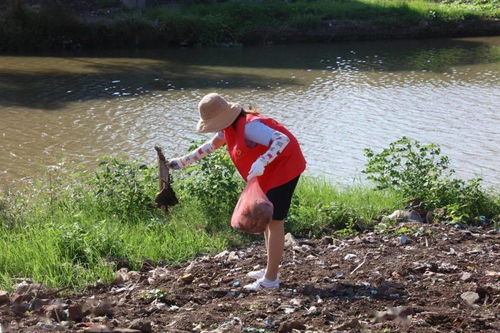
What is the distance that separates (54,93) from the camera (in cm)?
1739

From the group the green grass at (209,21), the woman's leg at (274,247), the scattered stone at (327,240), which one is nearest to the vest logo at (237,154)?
the woman's leg at (274,247)

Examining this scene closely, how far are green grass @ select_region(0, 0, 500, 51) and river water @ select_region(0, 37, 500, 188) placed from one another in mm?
1377

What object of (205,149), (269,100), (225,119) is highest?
(225,119)

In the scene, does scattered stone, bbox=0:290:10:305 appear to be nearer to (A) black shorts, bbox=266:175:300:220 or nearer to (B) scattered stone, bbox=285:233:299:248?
(A) black shorts, bbox=266:175:300:220

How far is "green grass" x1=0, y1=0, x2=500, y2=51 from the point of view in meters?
25.5

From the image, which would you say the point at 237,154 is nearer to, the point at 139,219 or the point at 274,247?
the point at 274,247

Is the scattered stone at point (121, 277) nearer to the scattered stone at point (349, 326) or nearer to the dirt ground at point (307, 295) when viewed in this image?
the dirt ground at point (307, 295)

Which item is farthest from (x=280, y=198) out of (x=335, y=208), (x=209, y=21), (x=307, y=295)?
(x=209, y=21)

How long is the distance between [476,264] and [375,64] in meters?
17.7

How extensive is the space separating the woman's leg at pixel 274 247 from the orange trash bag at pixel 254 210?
342 mm

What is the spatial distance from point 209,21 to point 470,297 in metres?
24.2

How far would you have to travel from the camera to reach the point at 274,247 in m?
5.25

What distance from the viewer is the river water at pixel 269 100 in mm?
12180

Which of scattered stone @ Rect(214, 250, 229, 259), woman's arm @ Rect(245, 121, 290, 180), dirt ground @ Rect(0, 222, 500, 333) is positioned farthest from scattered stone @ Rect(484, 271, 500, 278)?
scattered stone @ Rect(214, 250, 229, 259)
